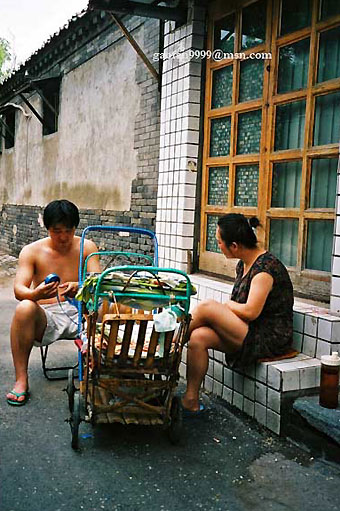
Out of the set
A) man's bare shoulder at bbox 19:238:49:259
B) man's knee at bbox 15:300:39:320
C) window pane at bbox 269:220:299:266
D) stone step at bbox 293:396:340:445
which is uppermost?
window pane at bbox 269:220:299:266

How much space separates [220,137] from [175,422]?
2.88 m

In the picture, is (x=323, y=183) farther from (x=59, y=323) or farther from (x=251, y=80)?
(x=59, y=323)

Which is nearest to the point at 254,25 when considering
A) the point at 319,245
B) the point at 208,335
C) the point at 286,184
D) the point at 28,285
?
the point at 286,184

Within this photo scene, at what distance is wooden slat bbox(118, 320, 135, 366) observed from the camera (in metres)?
2.98

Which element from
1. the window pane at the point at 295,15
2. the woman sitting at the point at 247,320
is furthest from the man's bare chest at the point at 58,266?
the window pane at the point at 295,15

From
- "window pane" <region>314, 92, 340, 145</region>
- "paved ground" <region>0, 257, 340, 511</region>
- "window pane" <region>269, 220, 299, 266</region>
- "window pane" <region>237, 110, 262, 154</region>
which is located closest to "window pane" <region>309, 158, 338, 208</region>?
"window pane" <region>314, 92, 340, 145</region>

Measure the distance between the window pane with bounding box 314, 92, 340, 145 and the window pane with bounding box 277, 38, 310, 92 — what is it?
27cm

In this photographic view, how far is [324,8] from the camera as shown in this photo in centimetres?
401

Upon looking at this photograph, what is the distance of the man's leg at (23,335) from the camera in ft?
12.9

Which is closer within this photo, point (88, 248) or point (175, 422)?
point (175, 422)

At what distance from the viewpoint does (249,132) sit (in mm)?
4828

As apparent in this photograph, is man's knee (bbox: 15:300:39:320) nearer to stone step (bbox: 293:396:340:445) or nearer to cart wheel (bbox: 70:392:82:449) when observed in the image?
cart wheel (bbox: 70:392:82:449)

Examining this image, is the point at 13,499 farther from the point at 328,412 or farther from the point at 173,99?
the point at 173,99

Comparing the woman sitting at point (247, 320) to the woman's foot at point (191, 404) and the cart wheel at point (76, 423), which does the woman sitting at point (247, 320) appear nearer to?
the woman's foot at point (191, 404)
